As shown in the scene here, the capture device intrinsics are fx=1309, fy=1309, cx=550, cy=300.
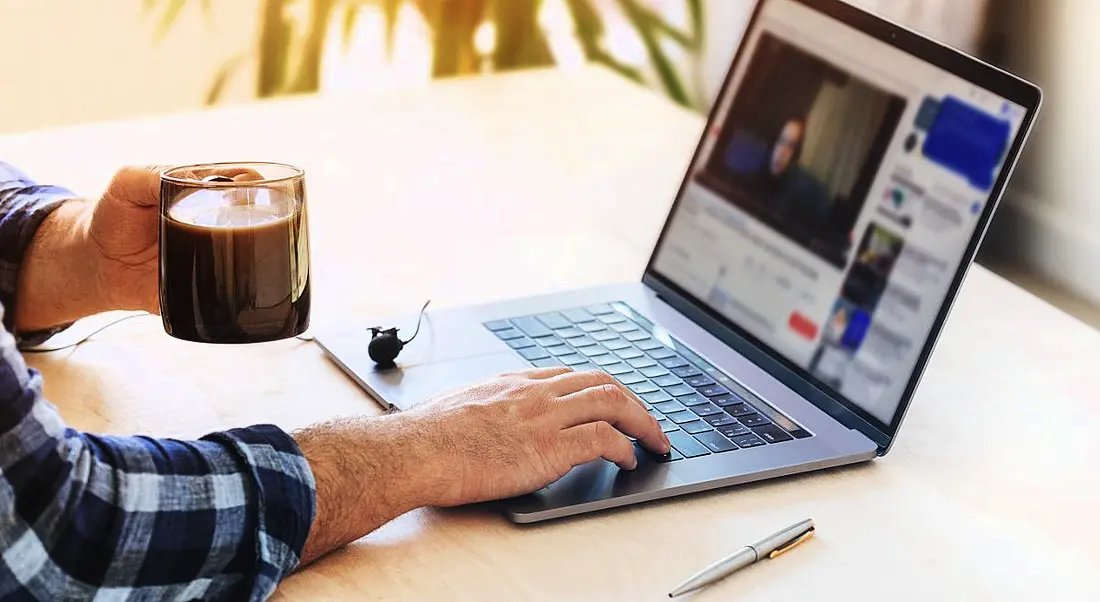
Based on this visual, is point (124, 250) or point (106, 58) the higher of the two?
point (124, 250)

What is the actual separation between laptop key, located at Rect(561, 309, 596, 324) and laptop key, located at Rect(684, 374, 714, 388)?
156mm

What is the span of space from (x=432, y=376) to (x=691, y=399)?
231mm

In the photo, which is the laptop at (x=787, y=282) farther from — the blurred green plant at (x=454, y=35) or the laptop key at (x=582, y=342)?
the blurred green plant at (x=454, y=35)

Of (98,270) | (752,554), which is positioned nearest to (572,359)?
(752,554)

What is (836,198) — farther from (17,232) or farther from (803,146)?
(17,232)

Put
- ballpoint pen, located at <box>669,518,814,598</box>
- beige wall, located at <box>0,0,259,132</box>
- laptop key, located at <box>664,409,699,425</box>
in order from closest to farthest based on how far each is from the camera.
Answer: ballpoint pen, located at <box>669,518,814,598</box>, laptop key, located at <box>664,409,699,425</box>, beige wall, located at <box>0,0,259,132</box>

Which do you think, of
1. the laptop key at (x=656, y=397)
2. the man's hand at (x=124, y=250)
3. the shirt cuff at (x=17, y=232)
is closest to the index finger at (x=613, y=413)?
the laptop key at (x=656, y=397)

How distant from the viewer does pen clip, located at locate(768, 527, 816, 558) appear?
95cm

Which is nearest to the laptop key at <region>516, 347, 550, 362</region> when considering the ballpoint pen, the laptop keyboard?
the laptop keyboard

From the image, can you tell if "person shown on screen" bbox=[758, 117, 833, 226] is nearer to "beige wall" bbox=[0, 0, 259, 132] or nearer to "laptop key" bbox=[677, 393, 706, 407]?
"laptop key" bbox=[677, 393, 706, 407]

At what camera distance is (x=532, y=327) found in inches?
50.7

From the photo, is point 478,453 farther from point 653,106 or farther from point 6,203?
point 653,106

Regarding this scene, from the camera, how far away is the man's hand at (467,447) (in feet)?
3.01

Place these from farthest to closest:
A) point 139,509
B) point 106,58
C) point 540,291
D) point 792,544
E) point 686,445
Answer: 1. point 106,58
2. point 540,291
3. point 686,445
4. point 792,544
5. point 139,509
